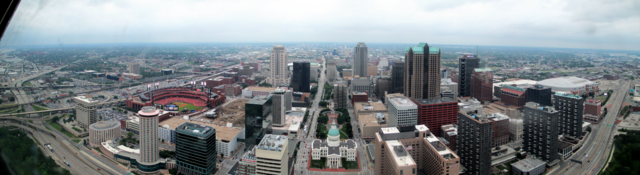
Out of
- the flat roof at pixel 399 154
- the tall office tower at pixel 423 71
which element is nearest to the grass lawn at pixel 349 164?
the flat roof at pixel 399 154

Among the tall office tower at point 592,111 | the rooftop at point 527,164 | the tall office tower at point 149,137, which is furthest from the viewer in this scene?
the tall office tower at point 592,111

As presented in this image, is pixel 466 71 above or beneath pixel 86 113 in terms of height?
above

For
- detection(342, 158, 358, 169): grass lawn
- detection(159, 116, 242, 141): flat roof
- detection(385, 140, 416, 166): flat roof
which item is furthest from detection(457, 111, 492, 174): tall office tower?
detection(159, 116, 242, 141): flat roof

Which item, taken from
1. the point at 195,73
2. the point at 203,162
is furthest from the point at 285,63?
the point at 203,162

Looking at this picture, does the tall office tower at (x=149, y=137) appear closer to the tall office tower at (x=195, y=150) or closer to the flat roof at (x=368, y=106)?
the tall office tower at (x=195, y=150)

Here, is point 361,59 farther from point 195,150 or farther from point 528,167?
point 195,150

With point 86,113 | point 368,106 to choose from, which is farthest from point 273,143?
point 86,113

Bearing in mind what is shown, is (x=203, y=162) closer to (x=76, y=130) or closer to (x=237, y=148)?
(x=237, y=148)
